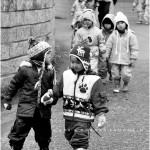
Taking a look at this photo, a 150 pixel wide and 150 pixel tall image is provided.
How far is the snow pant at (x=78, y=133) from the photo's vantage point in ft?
15.4

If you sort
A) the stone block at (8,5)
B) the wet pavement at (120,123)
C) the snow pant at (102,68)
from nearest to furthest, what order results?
the wet pavement at (120,123)
the stone block at (8,5)
the snow pant at (102,68)

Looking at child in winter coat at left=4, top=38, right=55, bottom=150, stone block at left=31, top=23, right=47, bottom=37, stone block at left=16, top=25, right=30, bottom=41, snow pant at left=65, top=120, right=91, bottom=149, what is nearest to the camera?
snow pant at left=65, top=120, right=91, bottom=149

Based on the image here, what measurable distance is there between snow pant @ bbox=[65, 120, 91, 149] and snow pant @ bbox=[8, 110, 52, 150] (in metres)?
0.49

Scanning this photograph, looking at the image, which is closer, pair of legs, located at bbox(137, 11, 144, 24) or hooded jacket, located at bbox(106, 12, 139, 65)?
hooded jacket, located at bbox(106, 12, 139, 65)

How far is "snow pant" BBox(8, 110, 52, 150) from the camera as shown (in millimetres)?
5133

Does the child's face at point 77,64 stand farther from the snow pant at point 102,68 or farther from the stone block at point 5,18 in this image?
the snow pant at point 102,68

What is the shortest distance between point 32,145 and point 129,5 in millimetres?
16099

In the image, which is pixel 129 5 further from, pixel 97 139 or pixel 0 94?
pixel 97 139

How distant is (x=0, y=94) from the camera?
7746 mm

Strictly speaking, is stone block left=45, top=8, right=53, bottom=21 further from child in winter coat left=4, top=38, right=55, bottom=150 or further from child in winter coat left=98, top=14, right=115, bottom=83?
child in winter coat left=4, top=38, right=55, bottom=150

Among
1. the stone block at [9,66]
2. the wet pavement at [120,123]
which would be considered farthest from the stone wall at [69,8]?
the stone block at [9,66]

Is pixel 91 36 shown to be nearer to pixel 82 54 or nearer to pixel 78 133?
pixel 82 54

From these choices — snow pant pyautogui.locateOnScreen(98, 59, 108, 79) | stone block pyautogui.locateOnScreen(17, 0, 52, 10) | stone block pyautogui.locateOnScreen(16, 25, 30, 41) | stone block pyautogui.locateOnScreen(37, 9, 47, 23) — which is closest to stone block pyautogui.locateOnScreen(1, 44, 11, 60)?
stone block pyautogui.locateOnScreen(16, 25, 30, 41)

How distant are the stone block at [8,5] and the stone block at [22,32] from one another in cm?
38
